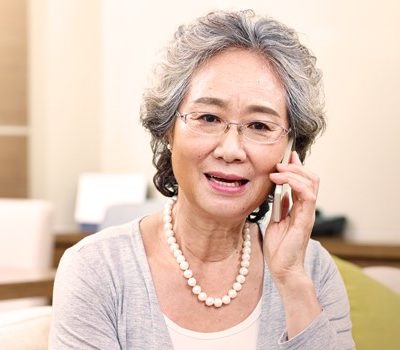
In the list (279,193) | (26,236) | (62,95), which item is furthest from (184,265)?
(62,95)

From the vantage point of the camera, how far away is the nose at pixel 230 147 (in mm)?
1530

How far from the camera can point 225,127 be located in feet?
5.09

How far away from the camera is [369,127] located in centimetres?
346

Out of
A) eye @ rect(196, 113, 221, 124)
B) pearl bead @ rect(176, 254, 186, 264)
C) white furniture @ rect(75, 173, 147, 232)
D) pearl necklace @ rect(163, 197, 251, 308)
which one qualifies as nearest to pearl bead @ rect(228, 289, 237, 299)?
pearl necklace @ rect(163, 197, 251, 308)

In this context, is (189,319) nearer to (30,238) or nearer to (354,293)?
(354,293)

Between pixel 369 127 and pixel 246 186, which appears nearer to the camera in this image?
pixel 246 186

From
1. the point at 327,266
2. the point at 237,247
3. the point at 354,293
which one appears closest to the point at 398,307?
the point at 354,293

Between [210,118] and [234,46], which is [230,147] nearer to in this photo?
[210,118]

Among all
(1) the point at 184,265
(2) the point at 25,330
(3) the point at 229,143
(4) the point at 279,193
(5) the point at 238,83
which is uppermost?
(5) the point at 238,83

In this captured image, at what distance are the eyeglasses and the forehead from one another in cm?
3

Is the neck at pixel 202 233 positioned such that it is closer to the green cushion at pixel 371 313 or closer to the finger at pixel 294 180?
the finger at pixel 294 180

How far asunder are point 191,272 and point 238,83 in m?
0.37

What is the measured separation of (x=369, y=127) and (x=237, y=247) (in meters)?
1.86

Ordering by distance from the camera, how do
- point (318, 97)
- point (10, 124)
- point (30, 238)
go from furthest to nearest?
point (10, 124) → point (30, 238) → point (318, 97)
